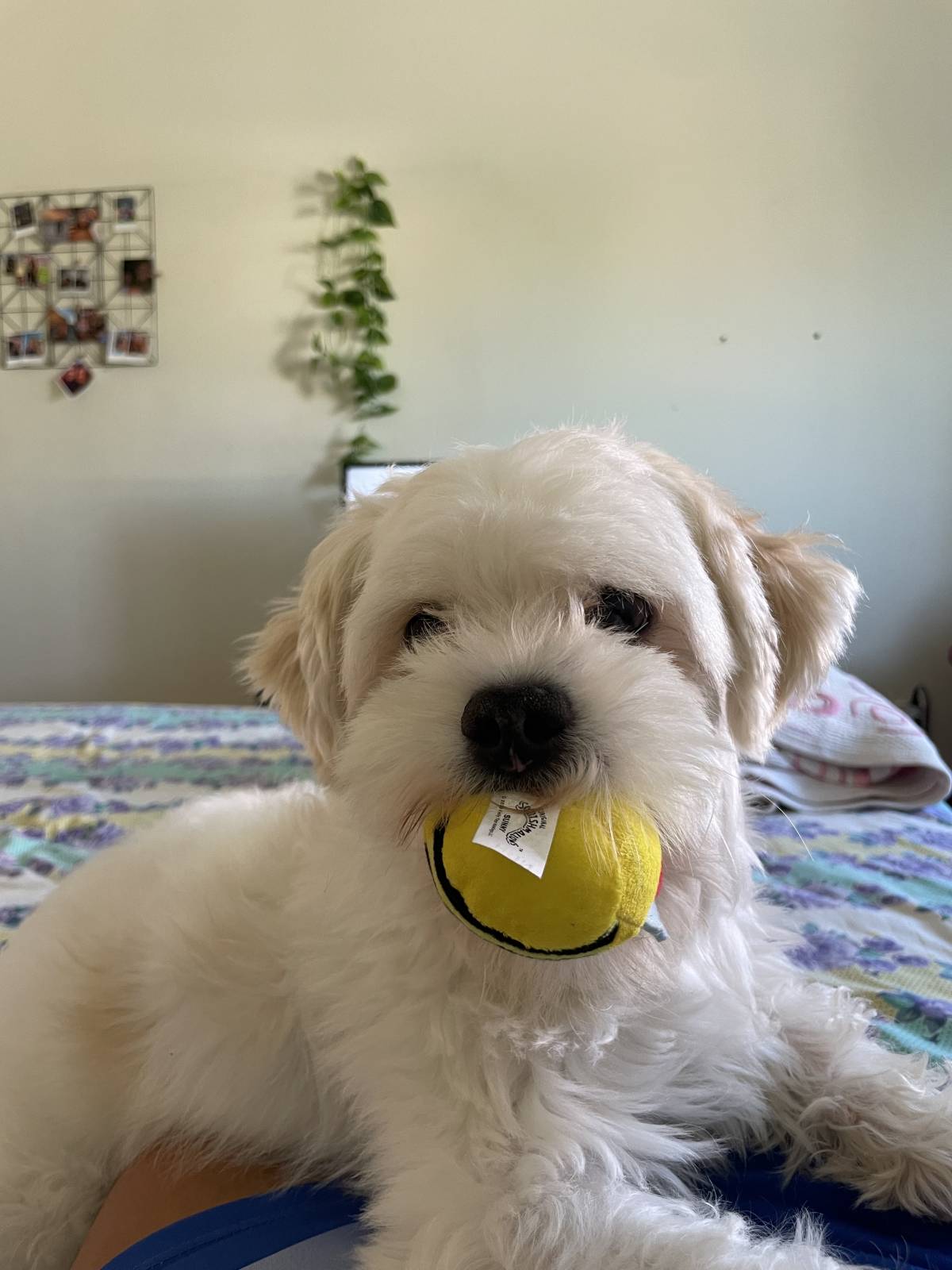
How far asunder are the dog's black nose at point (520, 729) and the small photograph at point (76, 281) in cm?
415

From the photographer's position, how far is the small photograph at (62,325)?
402 cm

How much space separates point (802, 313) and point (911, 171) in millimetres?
699

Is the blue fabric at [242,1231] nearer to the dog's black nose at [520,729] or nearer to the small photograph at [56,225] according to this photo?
the dog's black nose at [520,729]

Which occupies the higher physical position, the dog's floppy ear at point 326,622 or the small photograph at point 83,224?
the small photograph at point 83,224

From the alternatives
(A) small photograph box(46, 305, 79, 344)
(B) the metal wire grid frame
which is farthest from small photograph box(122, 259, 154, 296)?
(A) small photograph box(46, 305, 79, 344)

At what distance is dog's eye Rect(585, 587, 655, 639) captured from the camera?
35.4 inches

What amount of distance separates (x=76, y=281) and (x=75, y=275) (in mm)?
29

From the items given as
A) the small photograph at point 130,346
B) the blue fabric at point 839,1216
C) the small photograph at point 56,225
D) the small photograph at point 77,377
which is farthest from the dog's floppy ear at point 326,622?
the small photograph at point 56,225

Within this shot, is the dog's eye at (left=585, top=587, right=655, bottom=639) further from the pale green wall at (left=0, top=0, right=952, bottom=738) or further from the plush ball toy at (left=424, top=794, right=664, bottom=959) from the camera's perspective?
the pale green wall at (left=0, top=0, right=952, bottom=738)

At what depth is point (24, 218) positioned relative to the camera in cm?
400

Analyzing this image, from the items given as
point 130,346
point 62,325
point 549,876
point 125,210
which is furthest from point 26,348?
point 549,876

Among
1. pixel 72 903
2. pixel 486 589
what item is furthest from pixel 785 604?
pixel 72 903

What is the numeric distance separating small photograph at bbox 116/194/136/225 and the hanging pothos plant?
93 cm

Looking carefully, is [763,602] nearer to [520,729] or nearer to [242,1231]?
[520,729]
